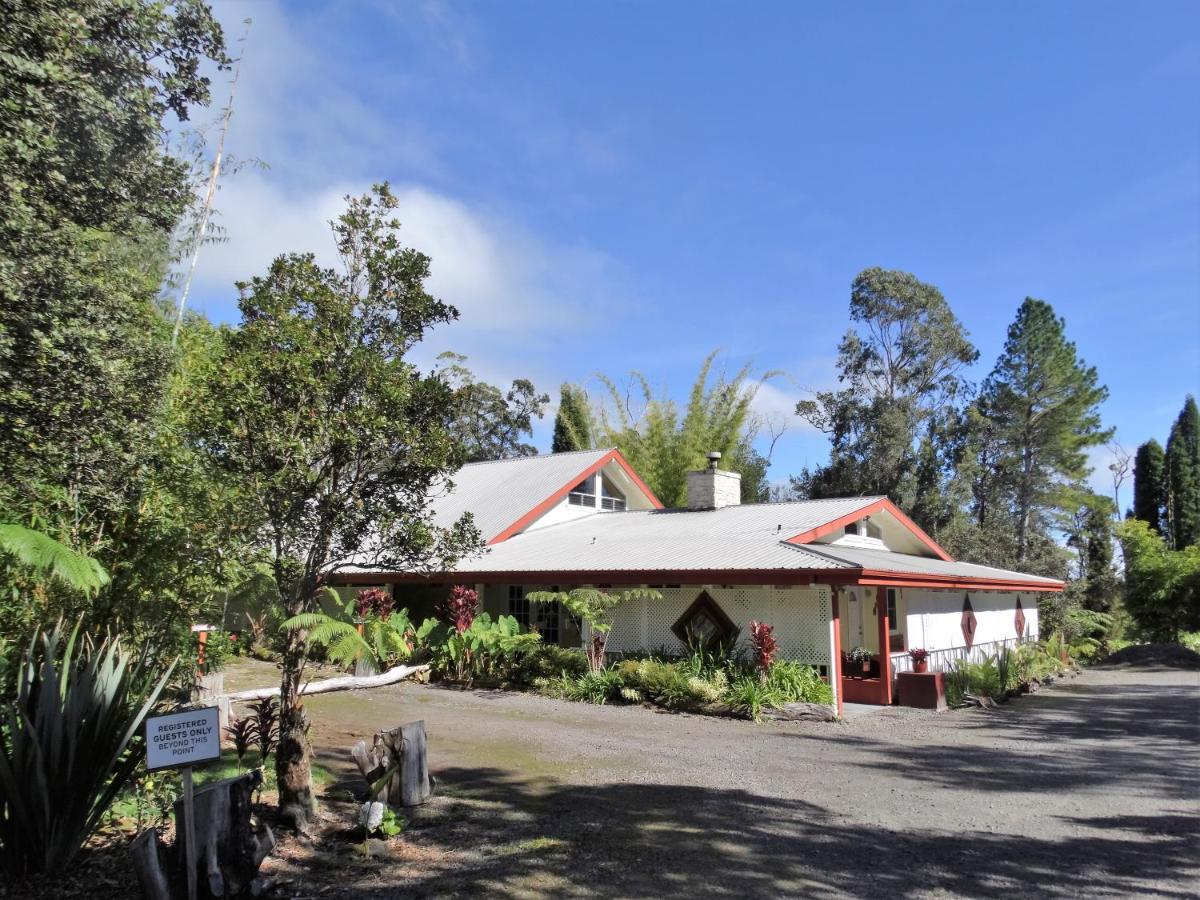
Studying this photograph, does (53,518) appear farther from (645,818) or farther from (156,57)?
(645,818)

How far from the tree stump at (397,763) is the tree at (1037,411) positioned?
3653cm

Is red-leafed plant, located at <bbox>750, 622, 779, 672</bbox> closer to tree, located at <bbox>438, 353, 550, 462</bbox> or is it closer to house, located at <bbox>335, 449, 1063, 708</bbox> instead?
house, located at <bbox>335, 449, 1063, 708</bbox>

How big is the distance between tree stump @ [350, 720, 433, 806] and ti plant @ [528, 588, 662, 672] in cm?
780

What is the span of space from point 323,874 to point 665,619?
35.0ft

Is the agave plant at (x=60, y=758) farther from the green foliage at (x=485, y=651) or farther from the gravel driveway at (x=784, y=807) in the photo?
the green foliage at (x=485, y=651)

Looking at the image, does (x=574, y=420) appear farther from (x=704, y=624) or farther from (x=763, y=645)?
(x=763, y=645)

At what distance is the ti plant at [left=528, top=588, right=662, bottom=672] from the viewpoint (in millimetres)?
14977

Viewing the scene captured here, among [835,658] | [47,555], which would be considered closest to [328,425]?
[47,555]

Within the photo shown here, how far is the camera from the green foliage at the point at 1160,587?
95.2 feet

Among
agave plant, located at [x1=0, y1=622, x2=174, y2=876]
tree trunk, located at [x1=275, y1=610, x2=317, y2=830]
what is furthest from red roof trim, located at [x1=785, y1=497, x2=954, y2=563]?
agave plant, located at [x1=0, y1=622, x2=174, y2=876]

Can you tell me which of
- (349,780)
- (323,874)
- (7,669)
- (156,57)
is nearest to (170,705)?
(7,669)

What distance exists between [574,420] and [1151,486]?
32012mm

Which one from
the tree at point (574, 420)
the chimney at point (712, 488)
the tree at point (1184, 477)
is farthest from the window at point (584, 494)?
the tree at point (1184, 477)

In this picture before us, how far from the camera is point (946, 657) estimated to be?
17.4 metres
